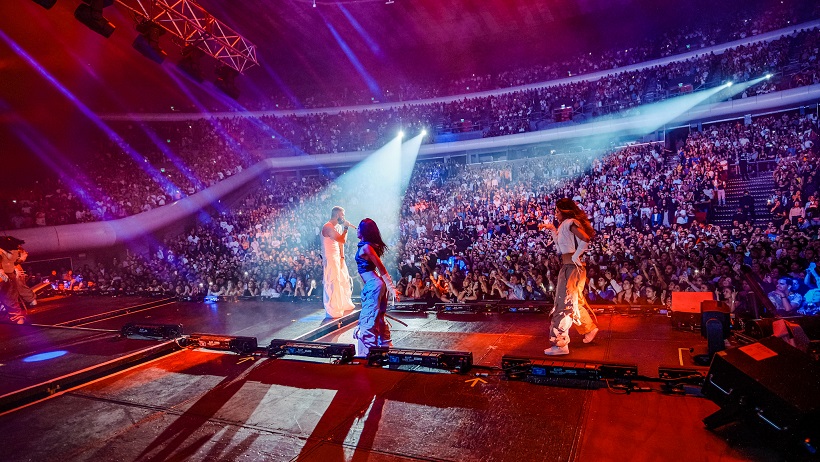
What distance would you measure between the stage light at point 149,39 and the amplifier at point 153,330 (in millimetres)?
5396

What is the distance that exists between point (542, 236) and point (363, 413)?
9.03 m

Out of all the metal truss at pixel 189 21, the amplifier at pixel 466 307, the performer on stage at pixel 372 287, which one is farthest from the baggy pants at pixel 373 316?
the metal truss at pixel 189 21

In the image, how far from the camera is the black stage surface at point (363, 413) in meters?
2.84

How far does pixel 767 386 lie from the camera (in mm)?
2641

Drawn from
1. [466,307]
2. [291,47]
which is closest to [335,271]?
[466,307]

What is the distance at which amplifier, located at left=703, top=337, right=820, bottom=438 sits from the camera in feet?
8.07

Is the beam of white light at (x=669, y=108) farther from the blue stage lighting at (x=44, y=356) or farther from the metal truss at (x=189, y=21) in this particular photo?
the blue stage lighting at (x=44, y=356)

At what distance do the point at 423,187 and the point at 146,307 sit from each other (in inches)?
452

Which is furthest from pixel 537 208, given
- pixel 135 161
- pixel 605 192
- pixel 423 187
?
pixel 135 161

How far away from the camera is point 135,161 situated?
20500 millimetres

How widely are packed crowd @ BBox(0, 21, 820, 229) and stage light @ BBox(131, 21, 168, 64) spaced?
1068cm

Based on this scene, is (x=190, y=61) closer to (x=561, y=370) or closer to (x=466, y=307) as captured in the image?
(x=466, y=307)

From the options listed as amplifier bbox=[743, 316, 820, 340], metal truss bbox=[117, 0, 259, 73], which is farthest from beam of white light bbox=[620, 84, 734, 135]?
amplifier bbox=[743, 316, 820, 340]

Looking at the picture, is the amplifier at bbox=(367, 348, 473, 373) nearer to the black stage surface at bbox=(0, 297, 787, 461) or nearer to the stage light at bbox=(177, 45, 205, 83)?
the black stage surface at bbox=(0, 297, 787, 461)
